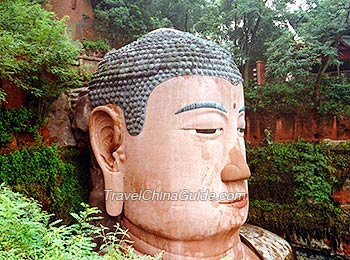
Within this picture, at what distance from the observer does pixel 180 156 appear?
3.23 meters

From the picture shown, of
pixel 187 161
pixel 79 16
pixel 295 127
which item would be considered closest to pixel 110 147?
pixel 187 161

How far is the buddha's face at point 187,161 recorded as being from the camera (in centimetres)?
323

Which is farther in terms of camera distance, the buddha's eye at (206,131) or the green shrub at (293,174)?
the green shrub at (293,174)

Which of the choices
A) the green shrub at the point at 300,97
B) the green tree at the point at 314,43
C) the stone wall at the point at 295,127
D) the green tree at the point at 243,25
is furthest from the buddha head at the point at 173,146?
the green tree at the point at 243,25

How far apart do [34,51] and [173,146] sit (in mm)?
1672

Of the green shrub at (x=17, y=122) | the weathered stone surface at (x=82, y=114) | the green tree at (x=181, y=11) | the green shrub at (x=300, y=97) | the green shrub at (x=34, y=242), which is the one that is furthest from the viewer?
the green tree at (x=181, y=11)

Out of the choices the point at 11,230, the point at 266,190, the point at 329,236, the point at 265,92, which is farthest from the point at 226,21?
the point at 11,230

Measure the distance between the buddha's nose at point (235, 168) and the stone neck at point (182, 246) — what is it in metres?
0.57

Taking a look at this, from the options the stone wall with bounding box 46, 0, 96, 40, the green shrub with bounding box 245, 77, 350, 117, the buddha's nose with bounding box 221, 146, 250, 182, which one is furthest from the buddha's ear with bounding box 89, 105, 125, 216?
the stone wall with bounding box 46, 0, 96, 40

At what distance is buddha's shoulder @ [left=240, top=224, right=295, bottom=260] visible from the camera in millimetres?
4078

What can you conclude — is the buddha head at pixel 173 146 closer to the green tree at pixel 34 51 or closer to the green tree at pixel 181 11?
the green tree at pixel 34 51

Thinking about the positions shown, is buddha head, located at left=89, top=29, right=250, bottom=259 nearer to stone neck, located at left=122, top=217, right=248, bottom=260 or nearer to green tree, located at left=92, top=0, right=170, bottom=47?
stone neck, located at left=122, top=217, right=248, bottom=260

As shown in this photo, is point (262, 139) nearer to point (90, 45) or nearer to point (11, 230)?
point (90, 45)

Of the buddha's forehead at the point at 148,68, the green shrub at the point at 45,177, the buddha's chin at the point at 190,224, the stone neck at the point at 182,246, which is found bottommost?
the stone neck at the point at 182,246
